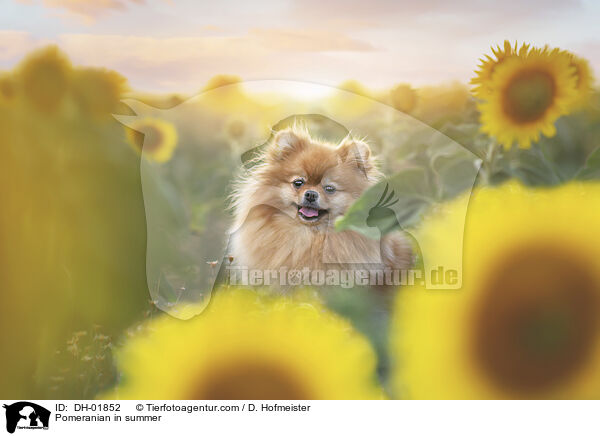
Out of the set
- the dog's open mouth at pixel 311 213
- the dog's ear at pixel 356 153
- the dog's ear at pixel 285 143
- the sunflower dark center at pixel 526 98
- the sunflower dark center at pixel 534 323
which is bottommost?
the sunflower dark center at pixel 534 323

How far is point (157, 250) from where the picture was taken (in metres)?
0.98

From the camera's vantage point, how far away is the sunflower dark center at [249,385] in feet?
2.93

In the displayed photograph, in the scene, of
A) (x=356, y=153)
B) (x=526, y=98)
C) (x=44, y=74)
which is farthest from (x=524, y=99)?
(x=44, y=74)

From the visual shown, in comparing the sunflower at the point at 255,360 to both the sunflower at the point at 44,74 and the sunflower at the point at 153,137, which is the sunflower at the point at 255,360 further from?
the sunflower at the point at 44,74

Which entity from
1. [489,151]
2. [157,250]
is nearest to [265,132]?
[157,250]

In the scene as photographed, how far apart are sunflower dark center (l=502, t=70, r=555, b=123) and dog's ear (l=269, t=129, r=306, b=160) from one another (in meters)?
0.34

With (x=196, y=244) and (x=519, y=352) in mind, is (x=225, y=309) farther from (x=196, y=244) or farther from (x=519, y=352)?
(x=519, y=352)

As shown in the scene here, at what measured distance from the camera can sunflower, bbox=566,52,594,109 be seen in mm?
997

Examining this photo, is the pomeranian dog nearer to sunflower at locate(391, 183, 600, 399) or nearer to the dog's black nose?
the dog's black nose

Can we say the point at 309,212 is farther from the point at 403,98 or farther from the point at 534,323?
the point at 534,323

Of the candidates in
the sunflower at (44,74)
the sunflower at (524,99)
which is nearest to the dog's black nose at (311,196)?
the sunflower at (524,99)

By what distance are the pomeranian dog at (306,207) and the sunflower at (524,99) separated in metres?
0.21

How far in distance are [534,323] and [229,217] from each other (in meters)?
0.50

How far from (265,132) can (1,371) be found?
57 centimetres
